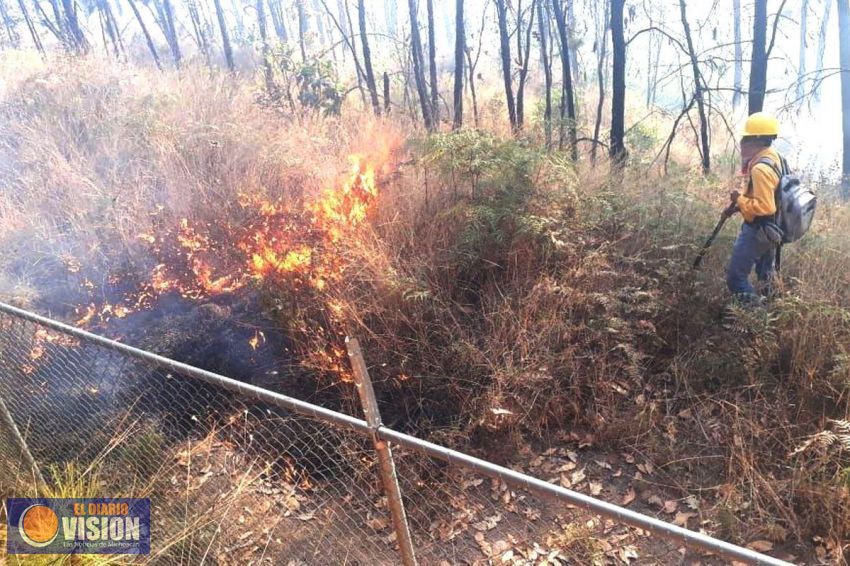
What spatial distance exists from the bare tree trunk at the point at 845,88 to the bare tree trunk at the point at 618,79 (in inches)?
145

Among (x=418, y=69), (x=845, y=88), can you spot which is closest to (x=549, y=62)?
(x=418, y=69)

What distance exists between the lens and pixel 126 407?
433 centimetres

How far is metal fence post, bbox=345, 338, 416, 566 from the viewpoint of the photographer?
5.87 ft

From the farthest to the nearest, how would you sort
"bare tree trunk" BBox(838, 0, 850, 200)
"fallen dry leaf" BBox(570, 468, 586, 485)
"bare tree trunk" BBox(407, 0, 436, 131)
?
1. "bare tree trunk" BBox(407, 0, 436, 131)
2. "bare tree trunk" BBox(838, 0, 850, 200)
3. "fallen dry leaf" BBox(570, 468, 586, 485)

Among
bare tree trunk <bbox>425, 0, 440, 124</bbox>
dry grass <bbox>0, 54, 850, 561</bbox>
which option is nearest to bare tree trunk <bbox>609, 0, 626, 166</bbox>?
dry grass <bbox>0, 54, 850, 561</bbox>

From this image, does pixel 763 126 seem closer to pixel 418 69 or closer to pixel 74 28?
pixel 418 69

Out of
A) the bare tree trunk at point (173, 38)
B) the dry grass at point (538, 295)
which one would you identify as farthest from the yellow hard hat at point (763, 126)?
the bare tree trunk at point (173, 38)

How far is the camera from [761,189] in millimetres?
4008

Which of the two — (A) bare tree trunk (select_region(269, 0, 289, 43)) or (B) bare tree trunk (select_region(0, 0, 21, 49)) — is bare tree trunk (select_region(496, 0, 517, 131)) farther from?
(B) bare tree trunk (select_region(0, 0, 21, 49))

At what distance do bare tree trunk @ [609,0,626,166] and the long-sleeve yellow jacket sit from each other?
108 inches

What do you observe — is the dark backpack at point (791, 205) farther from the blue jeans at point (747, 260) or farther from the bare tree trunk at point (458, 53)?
the bare tree trunk at point (458, 53)

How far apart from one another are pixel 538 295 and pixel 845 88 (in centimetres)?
986

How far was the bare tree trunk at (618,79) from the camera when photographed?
668 centimetres

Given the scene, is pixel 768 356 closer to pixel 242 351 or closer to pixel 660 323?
pixel 660 323
